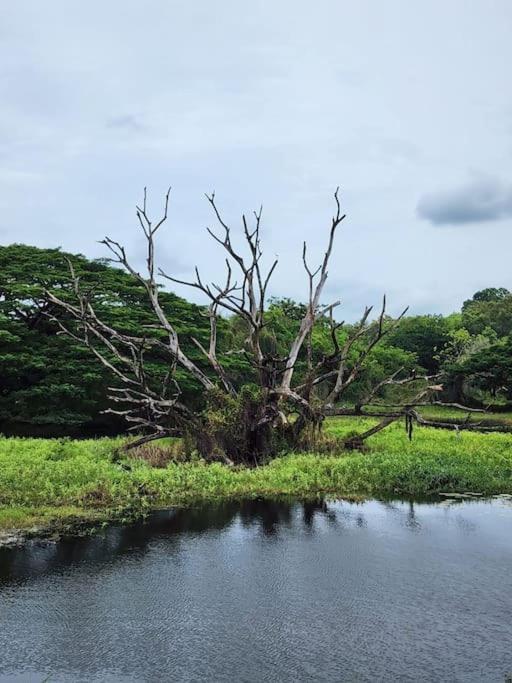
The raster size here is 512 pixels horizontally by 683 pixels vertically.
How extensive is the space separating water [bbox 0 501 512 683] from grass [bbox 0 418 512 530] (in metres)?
1.38

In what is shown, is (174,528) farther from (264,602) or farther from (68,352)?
(68,352)

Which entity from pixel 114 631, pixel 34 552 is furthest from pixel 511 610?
pixel 34 552

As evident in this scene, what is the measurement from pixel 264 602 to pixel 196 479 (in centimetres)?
652

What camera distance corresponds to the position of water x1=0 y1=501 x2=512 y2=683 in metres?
6.31

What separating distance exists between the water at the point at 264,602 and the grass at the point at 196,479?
138 cm

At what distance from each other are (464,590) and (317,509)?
4.52 metres

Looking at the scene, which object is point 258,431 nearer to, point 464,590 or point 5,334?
point 464,590

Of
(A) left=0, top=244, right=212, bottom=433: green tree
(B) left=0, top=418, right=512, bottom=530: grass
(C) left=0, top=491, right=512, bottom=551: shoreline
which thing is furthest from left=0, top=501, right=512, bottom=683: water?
(A) left=0, top=244, right=212, bottom=433: green tree

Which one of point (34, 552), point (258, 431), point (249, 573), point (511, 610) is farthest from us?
point (258, 431)

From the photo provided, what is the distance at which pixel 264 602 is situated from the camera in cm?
786

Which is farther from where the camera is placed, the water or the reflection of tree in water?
the reflection of tree in water

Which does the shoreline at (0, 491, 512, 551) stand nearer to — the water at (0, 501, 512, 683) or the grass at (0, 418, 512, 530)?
the grass at (0, 418, 512, 530)

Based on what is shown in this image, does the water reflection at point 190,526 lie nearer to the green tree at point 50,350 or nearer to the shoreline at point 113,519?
the shoreline at point 113,519

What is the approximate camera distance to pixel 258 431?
58.1 feet
